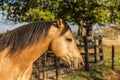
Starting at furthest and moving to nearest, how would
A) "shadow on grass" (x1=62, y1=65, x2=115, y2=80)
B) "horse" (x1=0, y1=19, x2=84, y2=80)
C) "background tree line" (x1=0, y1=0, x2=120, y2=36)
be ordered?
"background tree line" (x1=0, y1=0, x2=120, y2=36)
"shadow on grass" (x1=62, y1=65, x2=115, y2=80)
"horse" (x1=0, y1=19, x2=84, y2=80)

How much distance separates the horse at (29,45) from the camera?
502 cm

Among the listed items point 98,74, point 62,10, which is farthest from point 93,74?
point 62,10

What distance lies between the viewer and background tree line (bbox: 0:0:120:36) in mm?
16141

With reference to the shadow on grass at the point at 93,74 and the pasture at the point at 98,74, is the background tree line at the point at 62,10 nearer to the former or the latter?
the pasture at the point at 98,74

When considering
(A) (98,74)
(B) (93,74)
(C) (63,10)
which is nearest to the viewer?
(B) (93,74)

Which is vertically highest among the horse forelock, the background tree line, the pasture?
the horse forelock

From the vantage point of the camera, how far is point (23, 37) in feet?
16.6

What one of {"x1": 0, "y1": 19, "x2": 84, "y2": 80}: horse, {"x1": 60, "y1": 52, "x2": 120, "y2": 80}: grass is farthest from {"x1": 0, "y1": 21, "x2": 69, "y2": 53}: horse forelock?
{"x1": 60, "y1": 52, "x2": 120, "y2": 80}: grass

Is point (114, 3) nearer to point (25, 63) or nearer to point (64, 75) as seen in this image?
point (64, 75)

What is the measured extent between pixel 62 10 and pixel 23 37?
42.5 ft

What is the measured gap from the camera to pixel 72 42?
17.5 ft

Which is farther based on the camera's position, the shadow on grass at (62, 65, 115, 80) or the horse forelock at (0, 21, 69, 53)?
the shadow on grass at (62, 65, 115, 80)

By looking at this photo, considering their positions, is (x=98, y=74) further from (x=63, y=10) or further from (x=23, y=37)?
(x=23, y=37)

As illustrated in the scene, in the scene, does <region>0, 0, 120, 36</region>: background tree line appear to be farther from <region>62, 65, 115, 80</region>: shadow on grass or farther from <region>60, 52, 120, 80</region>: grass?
<region>62, 65, 115, 80</region>: shadow on grass
